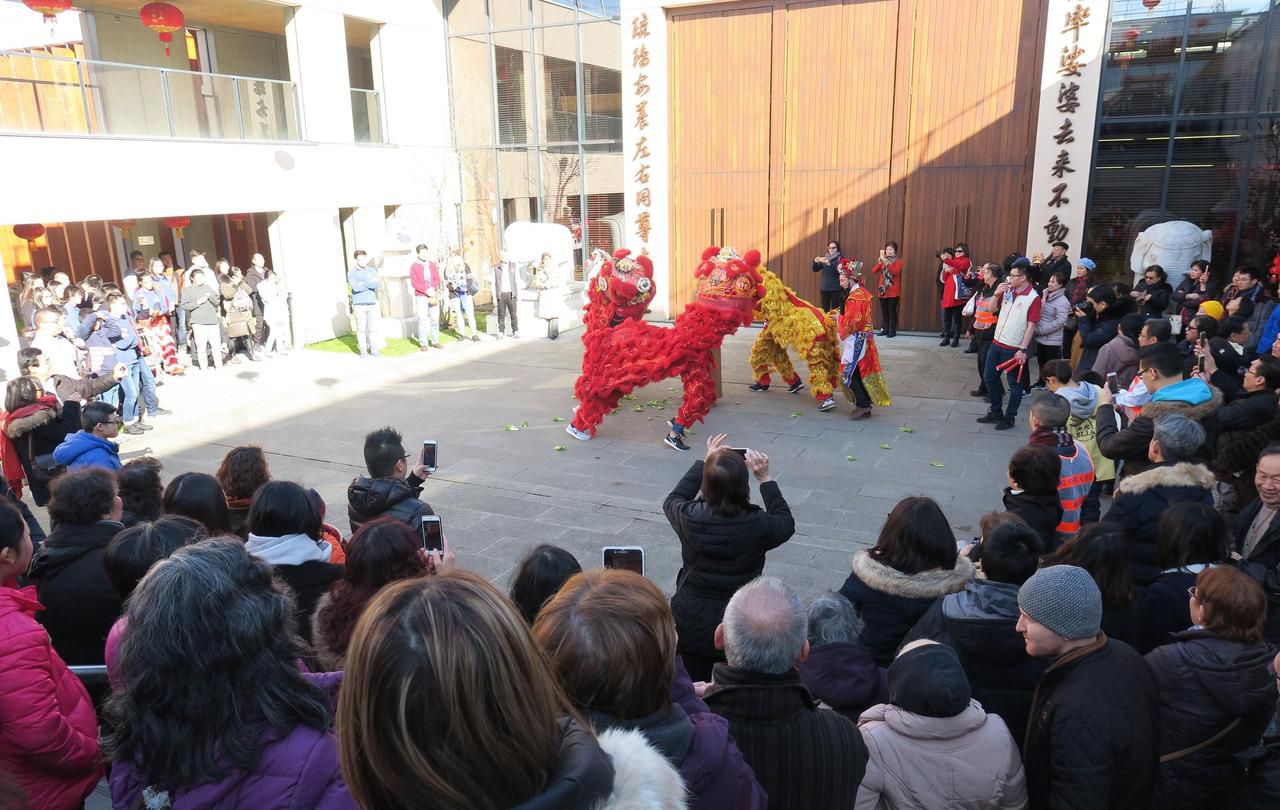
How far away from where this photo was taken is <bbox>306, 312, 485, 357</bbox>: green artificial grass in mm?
12602

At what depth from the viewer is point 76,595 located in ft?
9.06

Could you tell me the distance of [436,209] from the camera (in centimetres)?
1586

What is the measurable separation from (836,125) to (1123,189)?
404 cm

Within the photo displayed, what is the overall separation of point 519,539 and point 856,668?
3754 mm

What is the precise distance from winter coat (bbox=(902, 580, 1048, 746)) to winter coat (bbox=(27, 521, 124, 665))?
2685 millimetres

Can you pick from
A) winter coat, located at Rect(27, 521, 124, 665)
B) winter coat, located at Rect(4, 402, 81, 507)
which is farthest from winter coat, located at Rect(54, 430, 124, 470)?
winter coat, located at Rect(27, 521, 124, 665)

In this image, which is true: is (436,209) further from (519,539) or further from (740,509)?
(740,509)

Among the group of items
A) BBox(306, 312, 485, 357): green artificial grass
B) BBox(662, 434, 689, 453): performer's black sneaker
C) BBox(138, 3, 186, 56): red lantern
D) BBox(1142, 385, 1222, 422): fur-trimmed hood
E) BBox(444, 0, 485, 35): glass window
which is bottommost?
BBox(662, 434, 689, 453): performer's black sneaker

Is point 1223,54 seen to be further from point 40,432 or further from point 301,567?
point 40,432

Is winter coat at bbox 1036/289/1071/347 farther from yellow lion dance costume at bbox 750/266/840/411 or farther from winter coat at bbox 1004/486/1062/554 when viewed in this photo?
winter coat at bbox 1004/486/1062/554

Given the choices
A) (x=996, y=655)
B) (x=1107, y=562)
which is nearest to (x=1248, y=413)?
(x=1107, y=562)

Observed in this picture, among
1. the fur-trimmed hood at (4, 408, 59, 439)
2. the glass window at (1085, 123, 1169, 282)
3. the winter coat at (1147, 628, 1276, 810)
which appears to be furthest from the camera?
the glass window at (1085, 123, 1169, 282)

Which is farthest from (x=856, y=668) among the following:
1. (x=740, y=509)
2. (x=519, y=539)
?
(x=519, y=539)

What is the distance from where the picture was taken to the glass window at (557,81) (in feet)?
51.9
